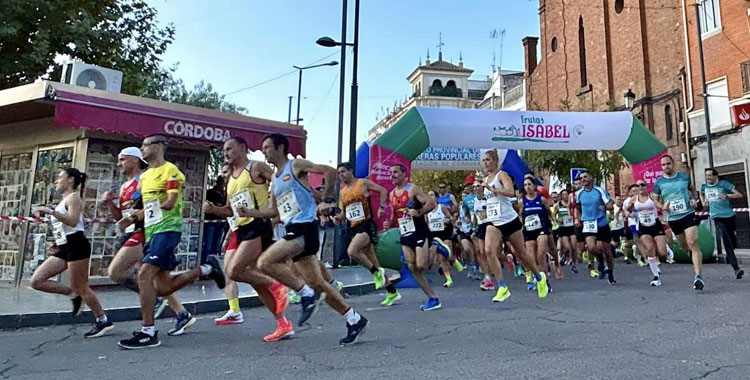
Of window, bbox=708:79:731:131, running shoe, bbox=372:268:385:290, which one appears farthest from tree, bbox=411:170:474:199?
running shoe, bbox=372:268:385:290

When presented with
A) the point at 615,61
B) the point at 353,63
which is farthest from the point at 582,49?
the point at 353,63

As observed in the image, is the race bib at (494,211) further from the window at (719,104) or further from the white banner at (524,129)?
the window at (719,104)

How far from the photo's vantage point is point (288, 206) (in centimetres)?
484

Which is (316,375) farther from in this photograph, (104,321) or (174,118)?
(174,118)

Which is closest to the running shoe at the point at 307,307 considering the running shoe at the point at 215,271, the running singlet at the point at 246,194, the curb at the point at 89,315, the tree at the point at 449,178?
the running singlet at the point at 246,194

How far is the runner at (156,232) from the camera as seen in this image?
4.77m

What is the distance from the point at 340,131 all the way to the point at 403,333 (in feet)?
36.1

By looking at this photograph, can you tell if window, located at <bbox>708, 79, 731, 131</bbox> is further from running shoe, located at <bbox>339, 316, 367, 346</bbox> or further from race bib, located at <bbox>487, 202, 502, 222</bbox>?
running shoe, located at <bbox>339, 316, 367, 346</bbox>

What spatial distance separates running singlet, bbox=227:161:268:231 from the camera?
5094mm

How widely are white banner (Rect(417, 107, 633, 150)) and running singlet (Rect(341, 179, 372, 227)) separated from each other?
12.3ft

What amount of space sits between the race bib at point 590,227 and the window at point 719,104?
45.6 feet

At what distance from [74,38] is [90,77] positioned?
439cm

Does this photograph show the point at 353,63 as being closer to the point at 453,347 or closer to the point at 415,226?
the point at 415,226

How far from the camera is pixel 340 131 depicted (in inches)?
616
